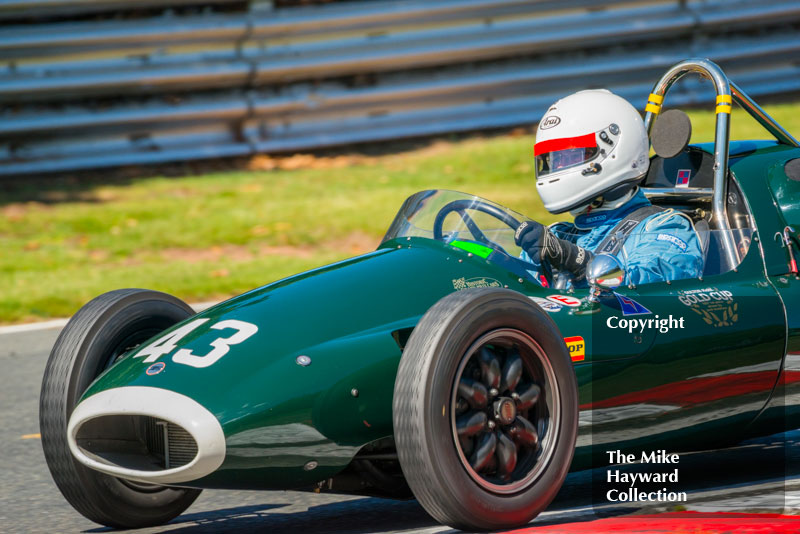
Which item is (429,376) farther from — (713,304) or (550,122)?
(550,122)

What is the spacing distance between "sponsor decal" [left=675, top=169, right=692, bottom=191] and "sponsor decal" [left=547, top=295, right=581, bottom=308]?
4.89ft

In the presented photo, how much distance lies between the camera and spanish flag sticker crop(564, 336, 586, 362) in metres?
3.78

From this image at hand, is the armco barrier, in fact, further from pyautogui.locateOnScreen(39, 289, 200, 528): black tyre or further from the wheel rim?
the wheel rim

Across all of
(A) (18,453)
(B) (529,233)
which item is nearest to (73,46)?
(A) (18,453)

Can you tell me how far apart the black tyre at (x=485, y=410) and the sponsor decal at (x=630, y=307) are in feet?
1.53

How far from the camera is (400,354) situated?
141 inches

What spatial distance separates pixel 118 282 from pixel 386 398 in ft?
17.5

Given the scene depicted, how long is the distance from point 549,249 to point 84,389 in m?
1.56

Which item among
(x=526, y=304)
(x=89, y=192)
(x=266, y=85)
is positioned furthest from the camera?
(x=266, y=85)

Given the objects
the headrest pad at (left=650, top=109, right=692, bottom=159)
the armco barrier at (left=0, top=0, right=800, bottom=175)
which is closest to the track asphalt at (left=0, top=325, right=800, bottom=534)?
the headrest pad at (left=650, top=109, right=692, bottom=159)

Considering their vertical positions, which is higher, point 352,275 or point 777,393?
point 352,275

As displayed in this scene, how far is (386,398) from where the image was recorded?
353cm

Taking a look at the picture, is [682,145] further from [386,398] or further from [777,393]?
[386,398]

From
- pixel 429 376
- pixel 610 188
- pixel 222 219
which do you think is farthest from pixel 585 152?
pixel 222 219
